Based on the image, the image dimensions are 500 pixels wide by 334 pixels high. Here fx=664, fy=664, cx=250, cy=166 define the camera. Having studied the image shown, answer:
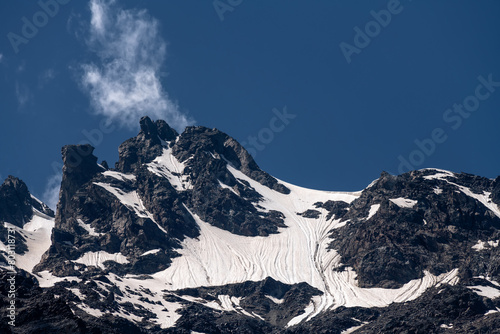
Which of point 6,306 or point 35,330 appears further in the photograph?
point 6,306

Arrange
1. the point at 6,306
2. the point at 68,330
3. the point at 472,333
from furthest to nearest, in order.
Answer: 1. the point at 472,333
2. the point at 6,306
3. the point at 68,330

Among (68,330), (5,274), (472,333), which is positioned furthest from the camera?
(472,333)

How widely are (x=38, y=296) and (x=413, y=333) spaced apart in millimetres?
113704

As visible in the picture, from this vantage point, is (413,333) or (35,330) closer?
(35,330)

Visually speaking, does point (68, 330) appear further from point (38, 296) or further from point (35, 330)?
point (38, 296)

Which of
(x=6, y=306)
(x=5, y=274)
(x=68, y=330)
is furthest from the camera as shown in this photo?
(x=5, y=274)

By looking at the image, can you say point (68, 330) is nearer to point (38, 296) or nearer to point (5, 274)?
point (38, 296)

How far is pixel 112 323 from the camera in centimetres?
19950

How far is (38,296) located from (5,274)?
1851cm

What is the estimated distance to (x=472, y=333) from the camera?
199 metres

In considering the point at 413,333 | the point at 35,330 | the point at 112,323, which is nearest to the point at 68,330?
the point at 35,330

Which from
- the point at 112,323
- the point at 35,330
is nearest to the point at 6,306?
the point at 35,330

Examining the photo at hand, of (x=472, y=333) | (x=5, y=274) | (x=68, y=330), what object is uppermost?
(x=5, y=274)

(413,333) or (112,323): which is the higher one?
(112,323)
